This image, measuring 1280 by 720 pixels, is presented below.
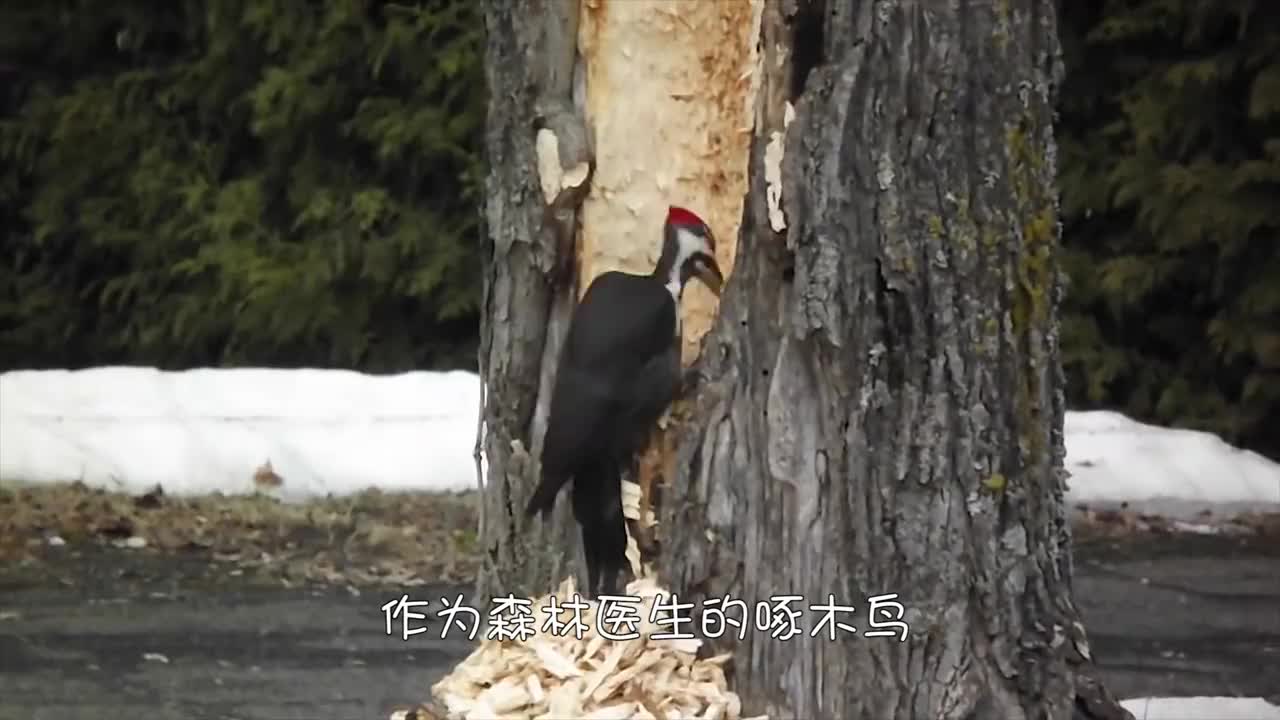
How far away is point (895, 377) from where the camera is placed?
1.71 meters

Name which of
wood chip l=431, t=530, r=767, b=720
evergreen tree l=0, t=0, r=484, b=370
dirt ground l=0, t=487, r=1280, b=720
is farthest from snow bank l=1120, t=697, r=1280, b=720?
evergreen tree l=0, t=0, r=484, b=370

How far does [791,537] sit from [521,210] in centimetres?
51

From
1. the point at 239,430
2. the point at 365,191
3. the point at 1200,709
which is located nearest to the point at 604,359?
the point at 1200,709

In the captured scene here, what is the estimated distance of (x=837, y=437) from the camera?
5.60 ft

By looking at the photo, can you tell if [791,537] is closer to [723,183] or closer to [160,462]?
[723,183]

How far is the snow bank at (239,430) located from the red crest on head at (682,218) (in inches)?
121

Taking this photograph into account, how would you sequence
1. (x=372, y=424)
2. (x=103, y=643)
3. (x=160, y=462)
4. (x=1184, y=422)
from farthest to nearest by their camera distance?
(x=1184, y=422), (x=372, y=424), (x=160, y=462), (x=103, y=643)

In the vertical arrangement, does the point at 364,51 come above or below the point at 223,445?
above

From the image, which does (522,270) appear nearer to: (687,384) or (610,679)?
(687,384)

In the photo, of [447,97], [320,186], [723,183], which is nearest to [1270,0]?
[447,97]

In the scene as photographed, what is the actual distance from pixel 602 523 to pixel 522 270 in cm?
33

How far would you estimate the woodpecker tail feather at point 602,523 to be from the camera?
1.88 meters

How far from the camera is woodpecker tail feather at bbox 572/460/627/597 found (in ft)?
6.15

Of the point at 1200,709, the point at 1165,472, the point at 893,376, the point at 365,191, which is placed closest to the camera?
the point at 893,376
